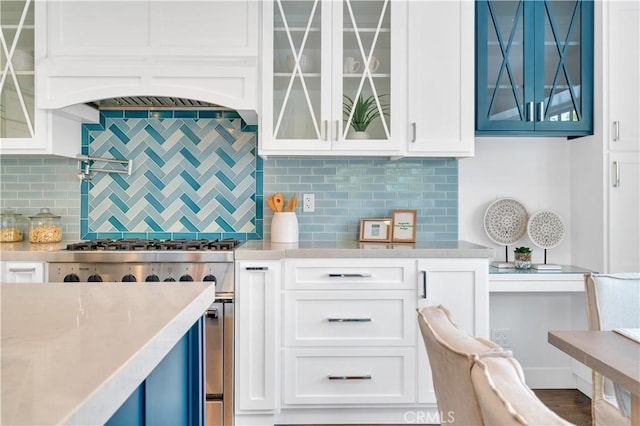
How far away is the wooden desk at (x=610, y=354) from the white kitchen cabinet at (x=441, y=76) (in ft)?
4.71

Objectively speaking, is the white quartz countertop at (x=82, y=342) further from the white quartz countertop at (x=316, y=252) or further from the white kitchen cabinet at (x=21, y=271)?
the white kitchen cabinet at (x=21, y=271)

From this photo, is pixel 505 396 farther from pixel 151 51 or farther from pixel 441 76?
pixel 151 51

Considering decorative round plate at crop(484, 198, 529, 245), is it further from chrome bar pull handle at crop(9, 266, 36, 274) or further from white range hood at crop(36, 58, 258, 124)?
chrome bar pull handle at crop(9, 266, 36, 274)

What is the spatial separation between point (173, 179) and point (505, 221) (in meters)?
2.12

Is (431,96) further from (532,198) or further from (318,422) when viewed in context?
(318,422)

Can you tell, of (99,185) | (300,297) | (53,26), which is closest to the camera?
(300,297)

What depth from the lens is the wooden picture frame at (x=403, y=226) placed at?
279cm

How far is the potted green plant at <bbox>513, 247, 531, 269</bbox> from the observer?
271 centimetres

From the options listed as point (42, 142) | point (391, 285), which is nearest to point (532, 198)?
point (391, 285)

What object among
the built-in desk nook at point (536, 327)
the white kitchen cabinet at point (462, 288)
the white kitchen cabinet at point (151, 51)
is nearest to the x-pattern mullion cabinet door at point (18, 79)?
the white kitchen cabinet at point (151, 51)

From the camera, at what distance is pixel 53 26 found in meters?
2.47

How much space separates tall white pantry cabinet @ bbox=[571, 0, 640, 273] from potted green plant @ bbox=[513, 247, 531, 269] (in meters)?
0.38

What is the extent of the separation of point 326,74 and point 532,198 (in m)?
1.56

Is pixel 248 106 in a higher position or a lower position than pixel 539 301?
higher
